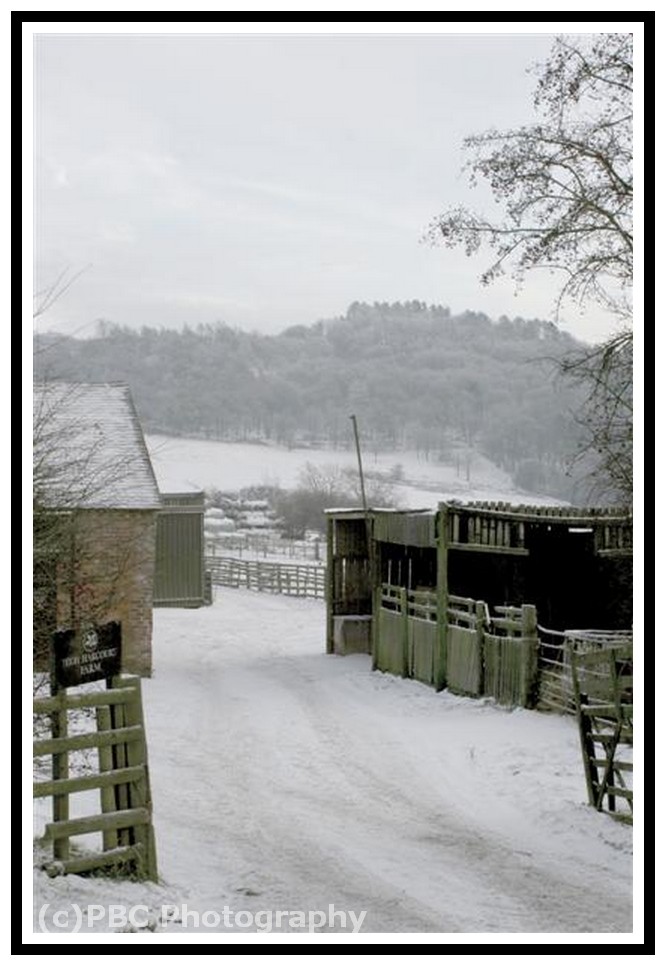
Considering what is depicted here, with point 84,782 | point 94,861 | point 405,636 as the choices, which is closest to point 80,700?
point 84,782

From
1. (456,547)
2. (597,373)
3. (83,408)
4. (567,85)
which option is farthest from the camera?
(83,408)

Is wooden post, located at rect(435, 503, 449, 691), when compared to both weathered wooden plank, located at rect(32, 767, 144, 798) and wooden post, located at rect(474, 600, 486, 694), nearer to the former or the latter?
wooden post, located at rect(474, 600, 486, 694)

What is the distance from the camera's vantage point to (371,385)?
111 metres

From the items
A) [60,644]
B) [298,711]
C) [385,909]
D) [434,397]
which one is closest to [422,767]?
[298,711]

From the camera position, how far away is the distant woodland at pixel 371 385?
8075cm

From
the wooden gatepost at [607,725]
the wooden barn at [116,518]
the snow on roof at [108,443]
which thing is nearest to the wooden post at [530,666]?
the wooden gatepost at [607,725]

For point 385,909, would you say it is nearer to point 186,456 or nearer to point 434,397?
point 186,456

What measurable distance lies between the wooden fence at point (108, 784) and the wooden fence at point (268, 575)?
32157mm

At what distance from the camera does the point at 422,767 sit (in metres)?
13.5

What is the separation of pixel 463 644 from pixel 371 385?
307ft

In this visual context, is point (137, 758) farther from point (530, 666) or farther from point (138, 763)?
point (530, 666)

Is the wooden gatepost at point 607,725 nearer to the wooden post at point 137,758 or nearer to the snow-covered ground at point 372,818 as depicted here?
the snow-covered ground at point 372,818

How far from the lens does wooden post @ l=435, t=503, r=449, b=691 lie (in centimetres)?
1920
